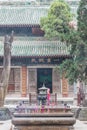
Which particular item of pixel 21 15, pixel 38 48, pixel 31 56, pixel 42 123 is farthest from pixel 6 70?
pixel 21 15

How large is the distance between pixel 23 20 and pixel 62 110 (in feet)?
56.4

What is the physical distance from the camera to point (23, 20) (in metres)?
39.8

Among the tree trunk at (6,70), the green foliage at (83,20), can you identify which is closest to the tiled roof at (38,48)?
the green foliage at (83,20)

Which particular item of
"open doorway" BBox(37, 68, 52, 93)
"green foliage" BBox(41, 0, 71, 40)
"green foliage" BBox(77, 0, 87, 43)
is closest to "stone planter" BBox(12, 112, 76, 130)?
"green foliage" BBox(77, 0, 87, 43)

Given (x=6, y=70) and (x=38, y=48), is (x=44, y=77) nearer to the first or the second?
(x=38, y=48)

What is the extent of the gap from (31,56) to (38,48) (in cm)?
139

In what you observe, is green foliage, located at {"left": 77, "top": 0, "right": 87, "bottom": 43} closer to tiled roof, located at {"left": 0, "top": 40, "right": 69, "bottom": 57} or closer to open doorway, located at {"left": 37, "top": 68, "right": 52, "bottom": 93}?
tiled roof, located at {"left": 0, "top": 40, "right": 69, "bottom": 57}

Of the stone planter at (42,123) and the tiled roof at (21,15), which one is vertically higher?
the tiled roof at (21,15)

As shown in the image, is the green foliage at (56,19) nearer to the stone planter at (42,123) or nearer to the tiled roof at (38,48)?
the tiled roof at (38,48)

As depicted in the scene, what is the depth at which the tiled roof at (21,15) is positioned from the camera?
3934 cm

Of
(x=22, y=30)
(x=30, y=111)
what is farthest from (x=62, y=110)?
(x=22, y=30)

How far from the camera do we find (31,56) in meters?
37.5

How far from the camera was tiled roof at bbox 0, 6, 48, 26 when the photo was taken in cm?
3934

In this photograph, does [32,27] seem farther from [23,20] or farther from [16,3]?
[16,3]
